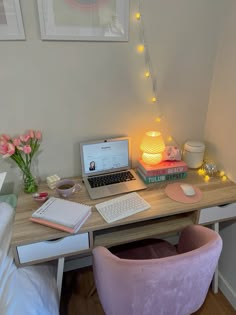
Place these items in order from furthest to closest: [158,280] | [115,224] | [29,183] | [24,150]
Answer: [29,183] → [24,150] → [115,224] → [158,280]

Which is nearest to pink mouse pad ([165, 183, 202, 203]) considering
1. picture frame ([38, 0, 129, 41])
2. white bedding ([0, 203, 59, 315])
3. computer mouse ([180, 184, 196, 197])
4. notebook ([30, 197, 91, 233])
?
computer mouse ([180, 184, 196, 197])

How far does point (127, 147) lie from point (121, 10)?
75 centimetres

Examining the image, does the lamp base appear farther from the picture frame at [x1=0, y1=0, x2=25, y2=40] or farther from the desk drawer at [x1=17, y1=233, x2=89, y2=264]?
the picture frame at [x1=0, y1=0, x2=25, y2=40]

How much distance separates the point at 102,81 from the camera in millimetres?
1323

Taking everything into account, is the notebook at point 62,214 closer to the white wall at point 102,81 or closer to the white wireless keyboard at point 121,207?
the white wireless keyboard at point 121,207

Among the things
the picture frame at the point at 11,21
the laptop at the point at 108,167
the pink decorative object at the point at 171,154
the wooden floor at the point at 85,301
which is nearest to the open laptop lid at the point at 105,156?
the laptop at the point at 108,167

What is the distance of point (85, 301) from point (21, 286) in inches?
29.1

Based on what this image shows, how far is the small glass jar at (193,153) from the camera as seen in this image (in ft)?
4.89

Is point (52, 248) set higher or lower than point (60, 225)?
lower

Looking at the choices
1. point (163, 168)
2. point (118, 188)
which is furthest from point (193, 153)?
point (118, 188)

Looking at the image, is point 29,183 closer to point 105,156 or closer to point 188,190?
point 105,156

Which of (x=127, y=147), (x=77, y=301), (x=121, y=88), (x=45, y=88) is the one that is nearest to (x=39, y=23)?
(x=45, y=88)

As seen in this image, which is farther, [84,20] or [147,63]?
[147,63]

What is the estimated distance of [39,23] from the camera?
→ 3.68 ft
